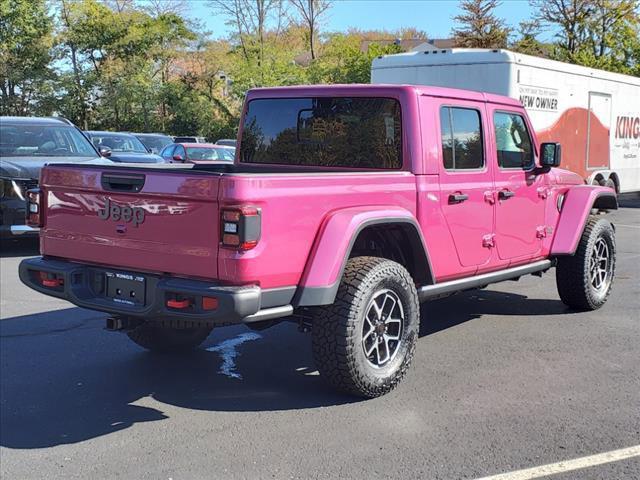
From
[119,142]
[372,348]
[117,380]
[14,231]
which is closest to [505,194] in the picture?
[372,348]

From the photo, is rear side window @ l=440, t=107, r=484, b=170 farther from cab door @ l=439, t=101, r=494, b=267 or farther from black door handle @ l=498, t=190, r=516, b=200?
black door handle @ l=498, t=190, r=516, b=200

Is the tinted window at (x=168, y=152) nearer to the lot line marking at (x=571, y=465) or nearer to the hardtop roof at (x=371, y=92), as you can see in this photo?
the hardtop roof at (x=371, y=92)

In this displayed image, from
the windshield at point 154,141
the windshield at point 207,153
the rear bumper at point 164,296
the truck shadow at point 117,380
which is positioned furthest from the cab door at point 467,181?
the windshield at point 154,141

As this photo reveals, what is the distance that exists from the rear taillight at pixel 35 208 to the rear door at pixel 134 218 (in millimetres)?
86

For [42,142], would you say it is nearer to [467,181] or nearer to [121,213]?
[121,213]

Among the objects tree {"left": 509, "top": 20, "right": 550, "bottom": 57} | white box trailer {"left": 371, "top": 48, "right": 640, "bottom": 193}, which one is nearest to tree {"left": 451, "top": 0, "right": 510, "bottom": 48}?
tree {"left": 509, "top": 20, "right": 550, "bottom": 57}

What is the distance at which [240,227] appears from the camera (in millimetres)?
3758

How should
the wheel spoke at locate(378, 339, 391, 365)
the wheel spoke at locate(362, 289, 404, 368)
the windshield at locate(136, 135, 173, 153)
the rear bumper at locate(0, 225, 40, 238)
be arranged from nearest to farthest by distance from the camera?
the wheel spoke at locate(362, 289, 404, 368)
the wheel spoke at locate(378, 339, 391, 365)
the rear bumper at locate(0, 225, 40, 238)
the windshield at locate(136, 135, 173, 153)

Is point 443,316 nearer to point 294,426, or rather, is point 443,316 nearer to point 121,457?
point 294,426

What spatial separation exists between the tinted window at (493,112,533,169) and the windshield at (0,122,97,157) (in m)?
6.67

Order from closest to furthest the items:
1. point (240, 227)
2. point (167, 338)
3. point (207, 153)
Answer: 1. point (240, 227)
2. point (167, 338)
3. point (207, 153)

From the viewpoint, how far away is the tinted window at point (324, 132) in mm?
5098

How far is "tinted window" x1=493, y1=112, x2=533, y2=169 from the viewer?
5855 millimetres

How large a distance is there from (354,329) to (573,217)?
3.13m
